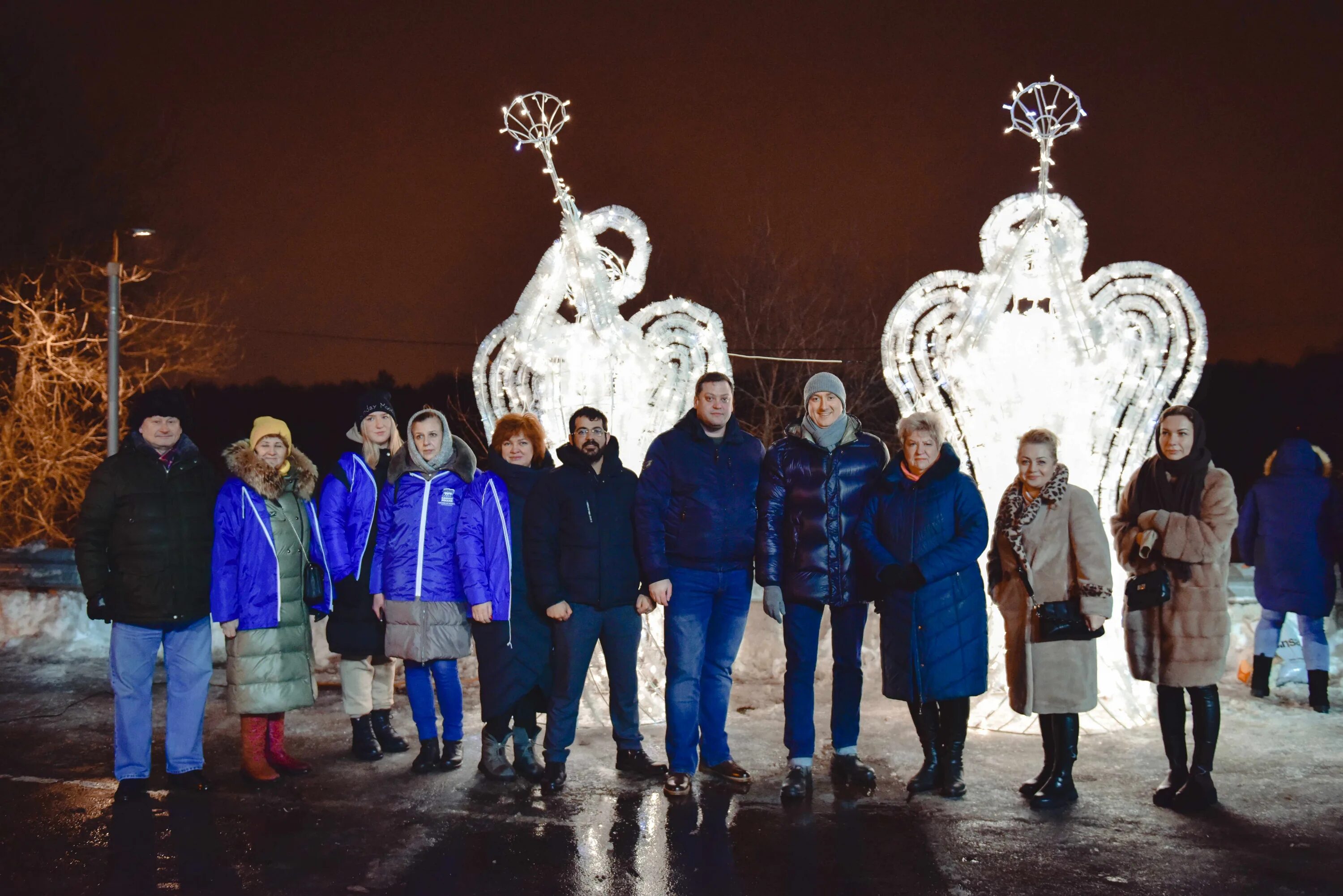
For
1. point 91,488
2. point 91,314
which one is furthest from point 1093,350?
point 91,314

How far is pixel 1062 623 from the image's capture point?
4.71 m

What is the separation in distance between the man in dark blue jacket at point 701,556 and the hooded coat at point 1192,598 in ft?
6.02

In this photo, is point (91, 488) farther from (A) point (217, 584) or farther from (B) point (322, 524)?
(B) point (322, 524)

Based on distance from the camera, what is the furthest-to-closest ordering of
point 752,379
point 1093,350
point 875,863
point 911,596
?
point 752,379 → point 1093,350 → point 911,596 → point 875,863

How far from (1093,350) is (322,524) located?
425 cm

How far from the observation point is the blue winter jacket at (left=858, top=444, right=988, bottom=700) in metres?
4.80

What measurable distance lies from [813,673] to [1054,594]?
1.14m

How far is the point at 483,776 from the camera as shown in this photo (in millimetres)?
5184

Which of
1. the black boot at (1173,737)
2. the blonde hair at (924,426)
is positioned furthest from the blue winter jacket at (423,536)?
the black boot at (1173,737)

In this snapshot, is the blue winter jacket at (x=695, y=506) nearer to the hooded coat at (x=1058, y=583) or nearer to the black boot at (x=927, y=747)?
the black boot at (x=927, y=747)

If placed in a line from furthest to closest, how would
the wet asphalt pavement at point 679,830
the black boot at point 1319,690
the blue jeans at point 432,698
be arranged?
the black boot at point 1319,690 → the blue jeans at point 432,698 → the wet asphalt pavement at point 679,830

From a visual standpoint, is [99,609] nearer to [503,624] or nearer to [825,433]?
[503,624]

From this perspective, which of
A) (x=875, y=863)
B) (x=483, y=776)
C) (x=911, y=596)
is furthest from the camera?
(x=483, y=776)

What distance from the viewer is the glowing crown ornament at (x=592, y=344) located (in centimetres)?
627
